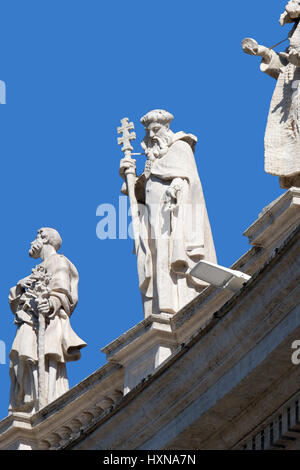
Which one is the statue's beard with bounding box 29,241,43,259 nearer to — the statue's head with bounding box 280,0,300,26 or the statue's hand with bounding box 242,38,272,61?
the statue's hand with bounding box 242,38,272,61

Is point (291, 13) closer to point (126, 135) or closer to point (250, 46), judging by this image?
point (250, 46)

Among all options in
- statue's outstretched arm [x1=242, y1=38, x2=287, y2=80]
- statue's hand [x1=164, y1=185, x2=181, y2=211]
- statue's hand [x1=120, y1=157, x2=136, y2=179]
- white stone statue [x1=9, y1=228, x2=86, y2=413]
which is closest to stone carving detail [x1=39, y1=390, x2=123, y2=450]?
white stone statue [x1=9, y1=228, x2=86, y2=413]

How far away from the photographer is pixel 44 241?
30.2 metres

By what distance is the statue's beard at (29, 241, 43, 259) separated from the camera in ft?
99.1

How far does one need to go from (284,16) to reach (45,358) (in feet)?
22.6

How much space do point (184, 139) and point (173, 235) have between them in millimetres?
1842

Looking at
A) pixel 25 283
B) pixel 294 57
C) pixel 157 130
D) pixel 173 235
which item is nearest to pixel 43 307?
pixel 25 283

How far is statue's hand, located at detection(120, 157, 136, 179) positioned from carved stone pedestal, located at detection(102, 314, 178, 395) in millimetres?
2987

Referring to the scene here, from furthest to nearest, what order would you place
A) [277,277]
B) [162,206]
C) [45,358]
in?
[45,358] < [162,206] < [277,277]

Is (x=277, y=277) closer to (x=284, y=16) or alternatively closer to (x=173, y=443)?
(x=173, y=443)

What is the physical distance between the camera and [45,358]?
2855 centimetres

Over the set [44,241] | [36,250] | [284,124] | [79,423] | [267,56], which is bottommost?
[79,423]

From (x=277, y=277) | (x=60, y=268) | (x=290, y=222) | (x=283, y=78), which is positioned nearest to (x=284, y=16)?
(x=283, y=78)

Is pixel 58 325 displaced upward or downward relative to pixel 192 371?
upward
